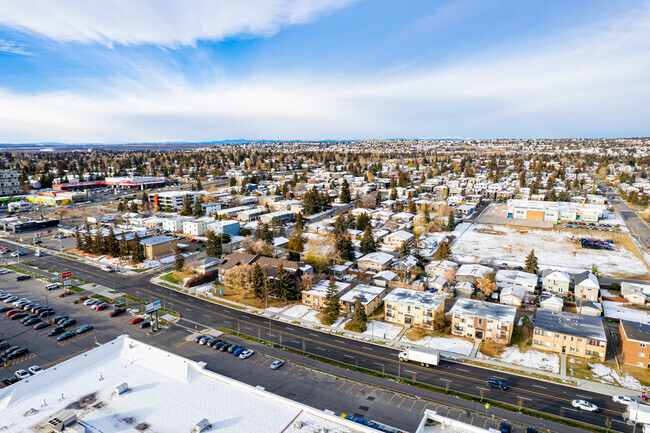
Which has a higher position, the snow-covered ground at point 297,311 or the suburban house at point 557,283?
the suburban house at point 557,283

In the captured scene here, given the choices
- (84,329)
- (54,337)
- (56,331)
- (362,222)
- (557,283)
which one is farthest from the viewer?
(362,222)

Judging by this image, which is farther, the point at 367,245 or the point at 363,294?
the point at 367,245

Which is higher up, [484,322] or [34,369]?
[484,322]

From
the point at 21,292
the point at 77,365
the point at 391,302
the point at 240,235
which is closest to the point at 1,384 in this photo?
the point at 77,365

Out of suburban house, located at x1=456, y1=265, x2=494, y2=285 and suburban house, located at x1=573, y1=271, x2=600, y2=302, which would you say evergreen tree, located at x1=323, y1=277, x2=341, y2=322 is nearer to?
suburban house, located at x1=456, y1=265, x2=494, y2=285

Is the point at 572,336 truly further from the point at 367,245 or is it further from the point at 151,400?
the point at 151,400

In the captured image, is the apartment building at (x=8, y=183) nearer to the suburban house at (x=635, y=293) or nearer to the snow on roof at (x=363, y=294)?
the snow on roof at (x=363, y=294)

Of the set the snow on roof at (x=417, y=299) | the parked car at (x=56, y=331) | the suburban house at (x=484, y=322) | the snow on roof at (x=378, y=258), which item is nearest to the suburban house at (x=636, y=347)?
the suburban house at (x=484, y=322)

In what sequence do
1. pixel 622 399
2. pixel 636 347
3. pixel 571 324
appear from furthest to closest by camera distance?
pixel 571 324 < pixel 636 347 < pixel 622 399

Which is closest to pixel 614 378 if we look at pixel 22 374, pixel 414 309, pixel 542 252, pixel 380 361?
pixel 414 309
